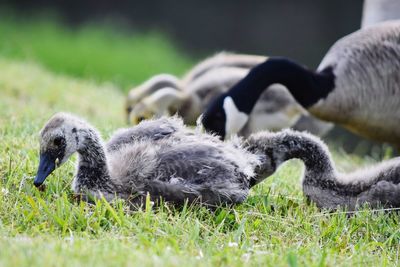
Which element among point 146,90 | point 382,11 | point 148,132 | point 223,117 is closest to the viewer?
point 148,132

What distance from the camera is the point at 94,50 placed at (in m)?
12.3

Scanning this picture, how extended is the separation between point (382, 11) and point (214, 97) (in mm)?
1771

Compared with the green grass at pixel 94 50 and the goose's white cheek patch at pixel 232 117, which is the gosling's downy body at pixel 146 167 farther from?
the green grass at pixel 94 50

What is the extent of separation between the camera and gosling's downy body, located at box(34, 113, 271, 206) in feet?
13.0

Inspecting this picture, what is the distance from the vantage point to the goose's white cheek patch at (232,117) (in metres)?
5.68

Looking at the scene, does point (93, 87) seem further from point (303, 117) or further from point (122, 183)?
point (122, 183)

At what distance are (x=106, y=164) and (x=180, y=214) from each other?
488 mm

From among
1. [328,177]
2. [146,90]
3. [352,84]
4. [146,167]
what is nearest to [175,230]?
[146,167]

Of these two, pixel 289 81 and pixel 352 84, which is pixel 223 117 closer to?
pixel 289 81

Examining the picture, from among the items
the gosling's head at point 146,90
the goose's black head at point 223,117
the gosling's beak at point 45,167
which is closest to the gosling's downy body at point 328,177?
the goose's black head at point 223,117

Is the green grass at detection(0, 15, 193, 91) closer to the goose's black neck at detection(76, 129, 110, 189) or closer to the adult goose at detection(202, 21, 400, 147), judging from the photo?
the adult goose at detection(202, 21, 400, 147)

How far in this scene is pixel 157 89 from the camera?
26.5 feet

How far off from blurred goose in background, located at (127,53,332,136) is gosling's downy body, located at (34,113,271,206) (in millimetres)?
2606

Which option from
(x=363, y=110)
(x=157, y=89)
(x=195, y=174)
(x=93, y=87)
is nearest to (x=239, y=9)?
(x=93, y=87)
